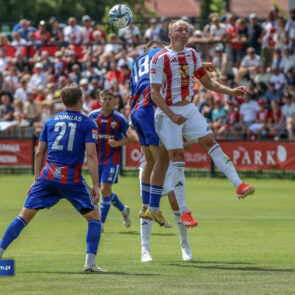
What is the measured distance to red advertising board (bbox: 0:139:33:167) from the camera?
2520 centimetres

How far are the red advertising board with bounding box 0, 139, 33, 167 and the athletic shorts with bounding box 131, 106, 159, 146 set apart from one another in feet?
49.8

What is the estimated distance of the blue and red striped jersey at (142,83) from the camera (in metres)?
10.3

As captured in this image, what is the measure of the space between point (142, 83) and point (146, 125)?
0.58m

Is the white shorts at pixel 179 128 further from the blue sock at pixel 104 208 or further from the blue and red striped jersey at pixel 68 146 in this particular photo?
the blue sock at pixel 104 208

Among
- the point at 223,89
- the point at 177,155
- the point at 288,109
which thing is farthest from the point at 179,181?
the point at 288,109


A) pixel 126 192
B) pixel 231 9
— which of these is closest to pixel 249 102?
pixel 126 192

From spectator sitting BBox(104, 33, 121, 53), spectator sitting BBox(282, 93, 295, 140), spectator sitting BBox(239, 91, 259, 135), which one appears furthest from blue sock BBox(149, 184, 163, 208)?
spectator sitting BBox(104, 33, 121, 53)

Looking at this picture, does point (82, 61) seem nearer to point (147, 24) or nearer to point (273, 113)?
point (147, 24)

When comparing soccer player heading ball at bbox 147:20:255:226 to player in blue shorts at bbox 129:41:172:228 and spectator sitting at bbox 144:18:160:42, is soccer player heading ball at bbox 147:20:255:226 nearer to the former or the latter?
player in blue shorts at bbox 129:41:172:228

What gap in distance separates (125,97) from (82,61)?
3650 millimetres

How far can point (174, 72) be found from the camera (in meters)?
9.66

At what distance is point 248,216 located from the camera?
15523 mm

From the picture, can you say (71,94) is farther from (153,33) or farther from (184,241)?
(153,33)

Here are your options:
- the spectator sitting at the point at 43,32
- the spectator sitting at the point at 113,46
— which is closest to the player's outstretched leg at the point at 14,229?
the spectator sitting at the point at 113,46
